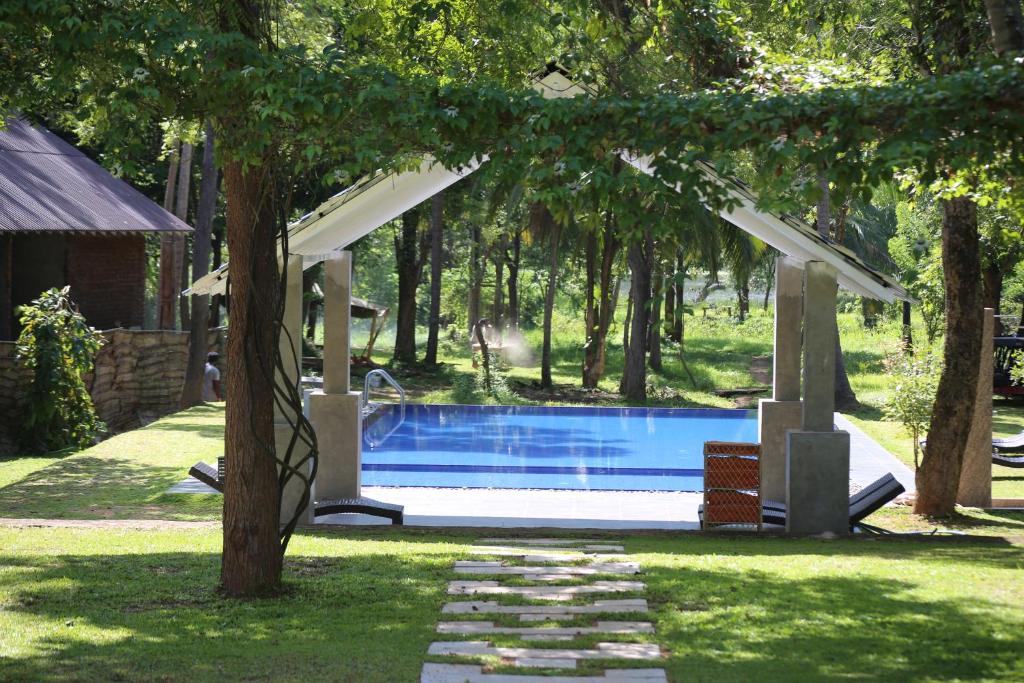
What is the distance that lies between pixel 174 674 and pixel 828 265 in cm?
726

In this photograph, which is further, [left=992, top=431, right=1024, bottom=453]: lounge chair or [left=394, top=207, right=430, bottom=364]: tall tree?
[left=394, top=207, right=430, bottom=364]: tall tree

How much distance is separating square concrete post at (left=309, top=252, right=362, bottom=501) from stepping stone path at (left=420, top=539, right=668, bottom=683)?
2527 mm

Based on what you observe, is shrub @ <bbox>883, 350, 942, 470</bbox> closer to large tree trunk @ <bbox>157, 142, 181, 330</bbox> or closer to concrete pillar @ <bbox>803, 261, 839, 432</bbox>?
concrete pillar @ <bbox>803, 261, 839, 432</bbox>

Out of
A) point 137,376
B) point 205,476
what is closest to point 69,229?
point 137,376

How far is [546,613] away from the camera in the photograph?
7.03m

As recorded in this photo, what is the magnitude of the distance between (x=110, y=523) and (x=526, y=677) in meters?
6.55

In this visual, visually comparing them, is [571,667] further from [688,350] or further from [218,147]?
[688,350]

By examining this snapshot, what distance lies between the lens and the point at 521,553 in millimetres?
9258

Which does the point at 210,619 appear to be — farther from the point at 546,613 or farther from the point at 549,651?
the point at 549,651

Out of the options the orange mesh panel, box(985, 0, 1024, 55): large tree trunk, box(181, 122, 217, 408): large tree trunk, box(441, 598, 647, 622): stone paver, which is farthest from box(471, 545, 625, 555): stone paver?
box(181, 122, 217, 408): large tree trunk

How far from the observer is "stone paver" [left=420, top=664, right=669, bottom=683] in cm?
561

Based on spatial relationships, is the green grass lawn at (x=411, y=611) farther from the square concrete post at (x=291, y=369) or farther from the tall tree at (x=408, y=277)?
the tall tree at (x=408, y=277)

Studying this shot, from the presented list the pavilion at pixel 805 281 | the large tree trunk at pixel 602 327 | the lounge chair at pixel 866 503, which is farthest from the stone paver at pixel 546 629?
the large tree trunk at pixel 602 327

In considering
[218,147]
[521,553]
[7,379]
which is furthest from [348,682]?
[7,379]
